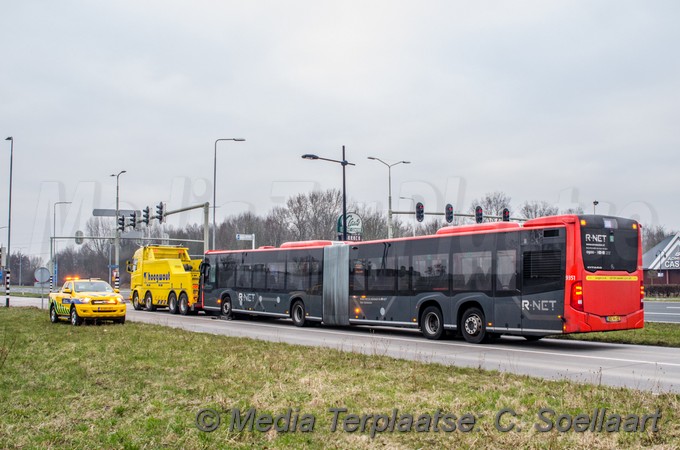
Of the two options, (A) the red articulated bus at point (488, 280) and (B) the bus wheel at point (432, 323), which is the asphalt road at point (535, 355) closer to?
(B) the bus wheel at point (432, 323)

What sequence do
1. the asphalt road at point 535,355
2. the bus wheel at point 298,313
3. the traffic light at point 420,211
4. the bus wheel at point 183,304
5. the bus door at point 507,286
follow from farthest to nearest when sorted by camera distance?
the traffic light at point 420,211, the bus wheel at point 183,304, the bus wheel at point 298,313, the bus door at point 507,286, the asphalt road at point 535,355

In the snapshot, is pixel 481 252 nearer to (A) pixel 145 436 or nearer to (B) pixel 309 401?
(B) pixel 309 401

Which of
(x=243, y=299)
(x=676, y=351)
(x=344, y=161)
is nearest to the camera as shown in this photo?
(x=676, y=351)

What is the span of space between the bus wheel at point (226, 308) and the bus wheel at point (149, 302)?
27.9ft

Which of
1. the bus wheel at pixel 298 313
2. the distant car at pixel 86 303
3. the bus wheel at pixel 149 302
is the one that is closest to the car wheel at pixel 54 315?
the distant car at pixel 86 303

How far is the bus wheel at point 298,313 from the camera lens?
84.9ft

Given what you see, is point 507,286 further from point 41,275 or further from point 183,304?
point 41,275

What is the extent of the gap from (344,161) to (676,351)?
21350 millimetres

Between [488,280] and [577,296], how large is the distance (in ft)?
8.64

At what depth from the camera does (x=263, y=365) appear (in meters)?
12.4

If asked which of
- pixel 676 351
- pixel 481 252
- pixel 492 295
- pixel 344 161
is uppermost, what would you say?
pixel 344 161

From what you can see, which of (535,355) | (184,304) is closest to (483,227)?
(535,355)

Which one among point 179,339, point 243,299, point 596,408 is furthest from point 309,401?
point 243,299

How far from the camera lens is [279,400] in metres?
8.98
